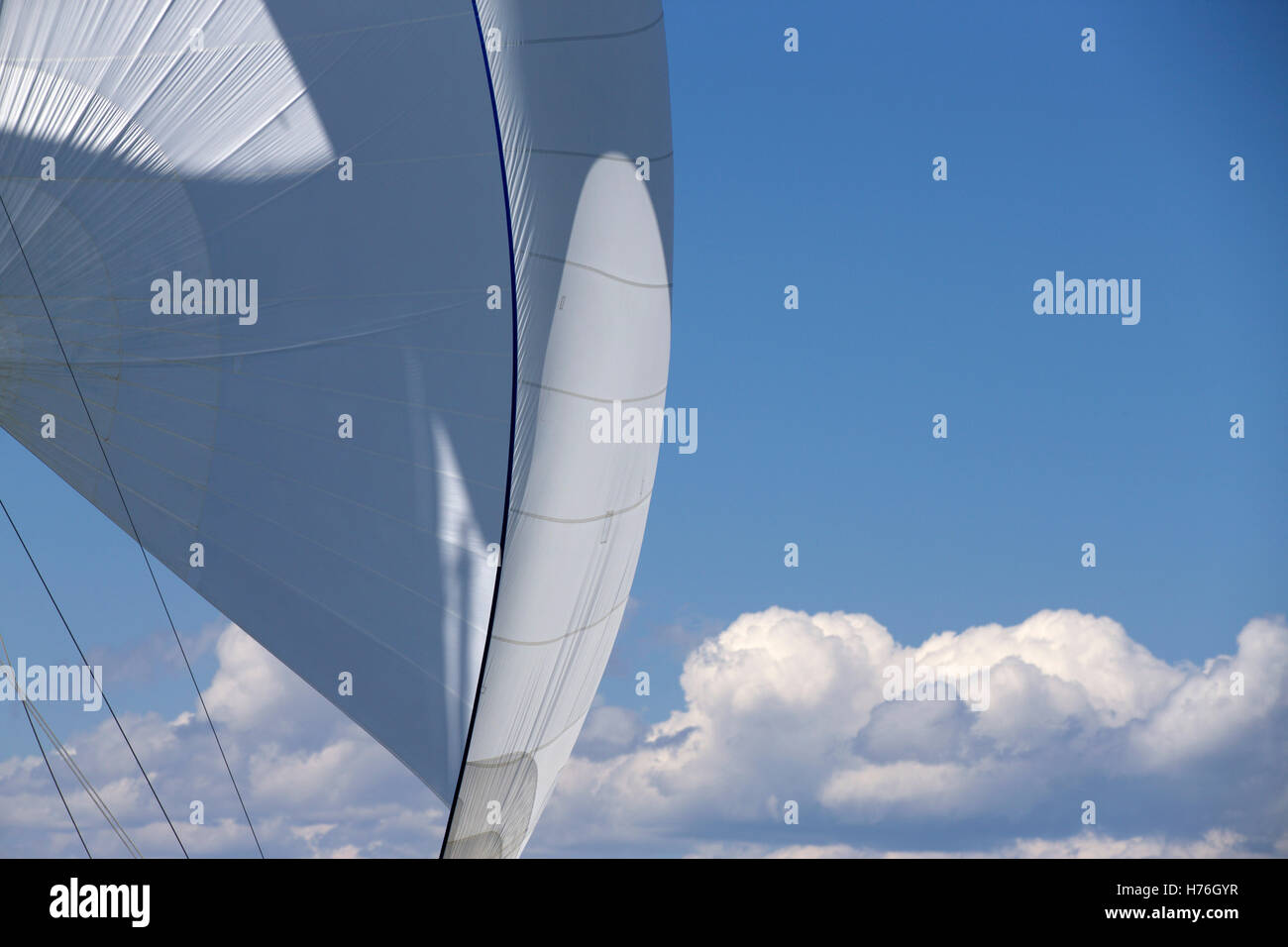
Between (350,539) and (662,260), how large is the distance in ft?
11.0

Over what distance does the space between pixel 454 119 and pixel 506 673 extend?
12.2 ft

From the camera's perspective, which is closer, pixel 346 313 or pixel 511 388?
pixel 511 388

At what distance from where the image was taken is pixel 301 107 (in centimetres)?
857

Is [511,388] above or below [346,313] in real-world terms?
below

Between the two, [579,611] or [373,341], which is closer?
[373,341]
